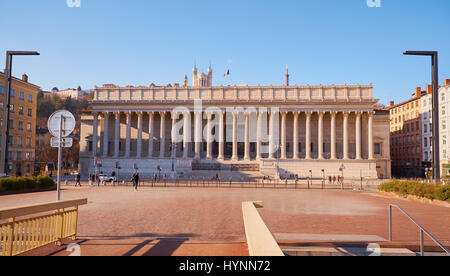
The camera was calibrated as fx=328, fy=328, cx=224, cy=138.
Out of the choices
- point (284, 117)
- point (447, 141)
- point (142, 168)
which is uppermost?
point (284, 117)

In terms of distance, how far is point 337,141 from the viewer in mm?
72188

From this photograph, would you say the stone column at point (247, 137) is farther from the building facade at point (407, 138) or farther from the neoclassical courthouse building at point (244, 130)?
the building facade at point (407, 138)

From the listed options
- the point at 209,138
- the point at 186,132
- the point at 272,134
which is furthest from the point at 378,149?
the point at 186,132

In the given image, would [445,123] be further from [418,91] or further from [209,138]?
[209,138]

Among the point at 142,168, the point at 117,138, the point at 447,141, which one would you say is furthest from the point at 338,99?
the point at 117,138

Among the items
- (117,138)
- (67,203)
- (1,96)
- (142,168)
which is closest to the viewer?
(67,203)

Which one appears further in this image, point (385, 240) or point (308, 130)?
point (308, 130)

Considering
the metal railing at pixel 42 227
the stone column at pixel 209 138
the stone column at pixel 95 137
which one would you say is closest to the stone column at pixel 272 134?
the stone column at pixel 209 138

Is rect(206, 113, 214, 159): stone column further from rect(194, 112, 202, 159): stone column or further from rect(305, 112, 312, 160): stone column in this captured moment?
rect(305, 112, 312, 160): stone column

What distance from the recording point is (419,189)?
22.7m

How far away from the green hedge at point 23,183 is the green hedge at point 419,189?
29.7 metres
